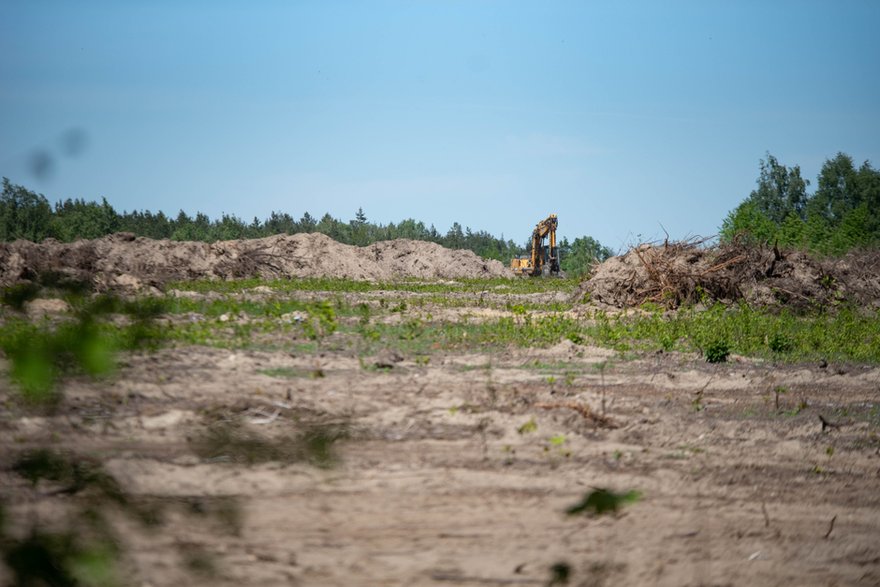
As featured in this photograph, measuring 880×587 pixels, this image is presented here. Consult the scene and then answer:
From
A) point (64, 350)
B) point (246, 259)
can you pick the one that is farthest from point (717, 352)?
point (246, 259)

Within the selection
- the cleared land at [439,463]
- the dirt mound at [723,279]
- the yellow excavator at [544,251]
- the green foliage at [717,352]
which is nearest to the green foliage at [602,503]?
the cleared land at [439,463]

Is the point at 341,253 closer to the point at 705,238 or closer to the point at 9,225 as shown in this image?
the point at 9,225

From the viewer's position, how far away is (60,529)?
1312 mm

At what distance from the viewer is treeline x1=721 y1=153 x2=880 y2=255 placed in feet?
187

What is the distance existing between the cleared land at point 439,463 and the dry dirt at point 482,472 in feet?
0.07

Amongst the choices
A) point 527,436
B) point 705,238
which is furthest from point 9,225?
point 527,436

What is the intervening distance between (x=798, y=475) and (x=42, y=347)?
6380mm

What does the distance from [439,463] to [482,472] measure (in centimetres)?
33

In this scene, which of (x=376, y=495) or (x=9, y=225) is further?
(x=9, y=225)

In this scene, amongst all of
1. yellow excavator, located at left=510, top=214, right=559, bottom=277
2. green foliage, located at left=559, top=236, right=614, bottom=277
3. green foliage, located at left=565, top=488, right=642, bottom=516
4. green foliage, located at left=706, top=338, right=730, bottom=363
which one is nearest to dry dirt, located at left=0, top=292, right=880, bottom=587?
green foliage, located at left=565, top=488, right=642, bottom=516

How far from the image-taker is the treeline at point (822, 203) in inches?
2248

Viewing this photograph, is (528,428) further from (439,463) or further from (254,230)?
(254,230)

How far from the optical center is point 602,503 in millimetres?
1534

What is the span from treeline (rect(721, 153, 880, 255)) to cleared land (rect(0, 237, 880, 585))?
4693cm
